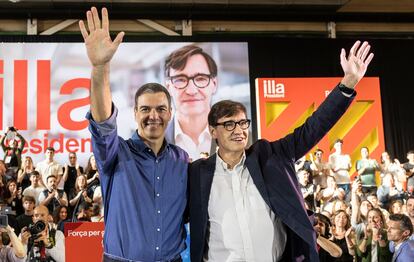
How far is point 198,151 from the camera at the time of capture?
400 inches

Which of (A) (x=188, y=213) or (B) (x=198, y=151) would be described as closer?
(A) (x=188, y=213)

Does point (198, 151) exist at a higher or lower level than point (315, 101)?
lower

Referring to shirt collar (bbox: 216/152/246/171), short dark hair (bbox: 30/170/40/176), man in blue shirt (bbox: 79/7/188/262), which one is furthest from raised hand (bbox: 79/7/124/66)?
short dark hair (bbox: 30/170/40/176)

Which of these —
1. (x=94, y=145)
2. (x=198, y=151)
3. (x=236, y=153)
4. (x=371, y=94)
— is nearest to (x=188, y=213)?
(x=236, y=153)

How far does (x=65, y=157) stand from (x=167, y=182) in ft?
27.2

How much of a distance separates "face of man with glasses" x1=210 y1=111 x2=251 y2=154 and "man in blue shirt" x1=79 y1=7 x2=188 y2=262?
0.21 m

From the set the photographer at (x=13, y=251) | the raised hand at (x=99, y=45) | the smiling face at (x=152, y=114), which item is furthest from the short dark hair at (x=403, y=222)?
the raised hand at (x=99, y=45)

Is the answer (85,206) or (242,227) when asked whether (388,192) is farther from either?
(242,227)

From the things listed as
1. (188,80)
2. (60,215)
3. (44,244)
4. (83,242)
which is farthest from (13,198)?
(83,242)

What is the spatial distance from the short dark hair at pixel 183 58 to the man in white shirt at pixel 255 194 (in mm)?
8449

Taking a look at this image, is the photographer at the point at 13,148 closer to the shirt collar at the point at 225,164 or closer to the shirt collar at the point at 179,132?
the shirt collar at the point at 179,132

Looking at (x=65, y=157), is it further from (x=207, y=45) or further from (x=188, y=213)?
(x=188, y=213)

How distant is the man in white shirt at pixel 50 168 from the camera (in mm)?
9539

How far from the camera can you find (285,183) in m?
2.15
